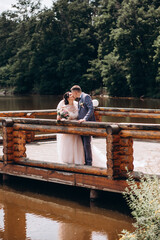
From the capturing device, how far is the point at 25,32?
86.1 metres

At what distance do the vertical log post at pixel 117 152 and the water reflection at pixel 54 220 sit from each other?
0.84 metres

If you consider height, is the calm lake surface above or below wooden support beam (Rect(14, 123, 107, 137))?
below

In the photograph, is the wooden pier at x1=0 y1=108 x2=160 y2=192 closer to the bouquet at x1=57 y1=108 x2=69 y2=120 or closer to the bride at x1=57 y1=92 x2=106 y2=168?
the bouquet at x1=57 y1=108 x2=69 y2=120

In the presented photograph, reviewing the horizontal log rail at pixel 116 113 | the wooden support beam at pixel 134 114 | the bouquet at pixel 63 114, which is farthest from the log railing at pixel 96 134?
the wooden support beam at pixel 134 114

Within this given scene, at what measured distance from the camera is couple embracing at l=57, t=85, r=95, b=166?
27.3ft

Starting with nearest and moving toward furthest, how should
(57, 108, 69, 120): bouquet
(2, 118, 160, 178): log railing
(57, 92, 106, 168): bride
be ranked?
(2, 118, 160, 178): log railing
(57, 108, 69, 120): bouquet
(57, 92, 106, 168): bride

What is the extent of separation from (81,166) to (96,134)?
2.47 feet

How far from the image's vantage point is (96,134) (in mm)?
7785

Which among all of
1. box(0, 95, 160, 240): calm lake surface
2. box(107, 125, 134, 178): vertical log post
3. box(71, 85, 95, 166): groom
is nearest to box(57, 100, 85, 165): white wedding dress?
box(71, 85, 95, 166): groom

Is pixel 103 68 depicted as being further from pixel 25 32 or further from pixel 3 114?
pixel 3 114

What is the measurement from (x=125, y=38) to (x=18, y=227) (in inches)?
1970

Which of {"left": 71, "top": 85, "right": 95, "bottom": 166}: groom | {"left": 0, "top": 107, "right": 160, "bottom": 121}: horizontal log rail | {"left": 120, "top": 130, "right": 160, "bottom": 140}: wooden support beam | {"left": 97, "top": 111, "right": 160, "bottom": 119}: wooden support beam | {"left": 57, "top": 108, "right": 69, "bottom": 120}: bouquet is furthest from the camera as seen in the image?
{"left": 0, "top": 107, "right": 160, "bottom": 121}: horizontal log rail

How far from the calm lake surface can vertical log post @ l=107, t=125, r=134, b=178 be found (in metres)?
0.83

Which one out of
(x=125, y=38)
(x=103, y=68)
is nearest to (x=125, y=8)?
(x=125, y=38)
